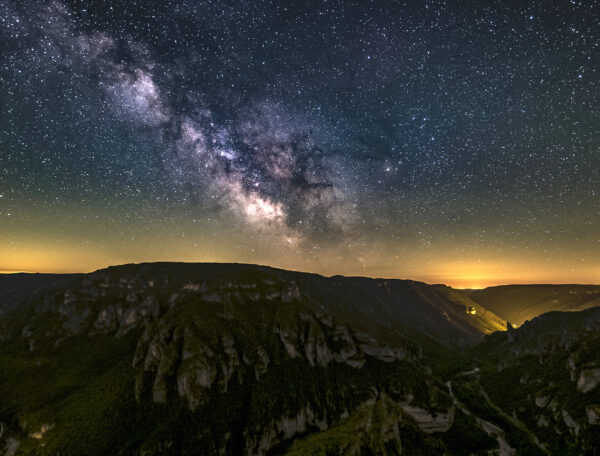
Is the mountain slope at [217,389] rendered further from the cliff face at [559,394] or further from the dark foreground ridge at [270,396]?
the cliff face at [559,394]

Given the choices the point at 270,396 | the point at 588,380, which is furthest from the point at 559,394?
the point at 270,396

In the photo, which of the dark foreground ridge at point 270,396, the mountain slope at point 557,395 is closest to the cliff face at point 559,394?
the mountain slope at point 557,395

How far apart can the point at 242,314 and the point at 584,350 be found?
210 meters

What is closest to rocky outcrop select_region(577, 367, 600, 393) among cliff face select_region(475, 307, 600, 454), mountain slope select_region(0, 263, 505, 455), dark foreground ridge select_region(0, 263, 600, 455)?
cliff face select_region(475, 307, 600, 454)

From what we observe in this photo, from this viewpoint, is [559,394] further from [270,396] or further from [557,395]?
[270,396]

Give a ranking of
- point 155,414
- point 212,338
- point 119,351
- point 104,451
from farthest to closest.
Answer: point 119,351 → point 212,338 → point 155,414 → point 104,451

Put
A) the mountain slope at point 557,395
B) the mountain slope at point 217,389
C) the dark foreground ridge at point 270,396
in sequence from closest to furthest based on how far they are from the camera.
Answer: the mountain slope at point 557,395, the dark foreground ridge at point 270,396, the mountain slope at point 217,389

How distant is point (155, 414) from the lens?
5276 inches

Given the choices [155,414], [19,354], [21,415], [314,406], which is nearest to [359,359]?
[314,406]

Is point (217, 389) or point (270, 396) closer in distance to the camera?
point (270, 396)

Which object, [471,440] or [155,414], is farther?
[155,414]

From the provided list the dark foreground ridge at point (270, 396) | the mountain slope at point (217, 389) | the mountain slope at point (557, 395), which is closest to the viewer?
the mountain slope at point (557, 395)

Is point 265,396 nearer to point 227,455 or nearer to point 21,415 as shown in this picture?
point 227,455

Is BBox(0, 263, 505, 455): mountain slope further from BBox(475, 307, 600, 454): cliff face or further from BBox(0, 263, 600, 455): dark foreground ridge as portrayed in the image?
BBox(475, 307, 600, 454): cliff face
